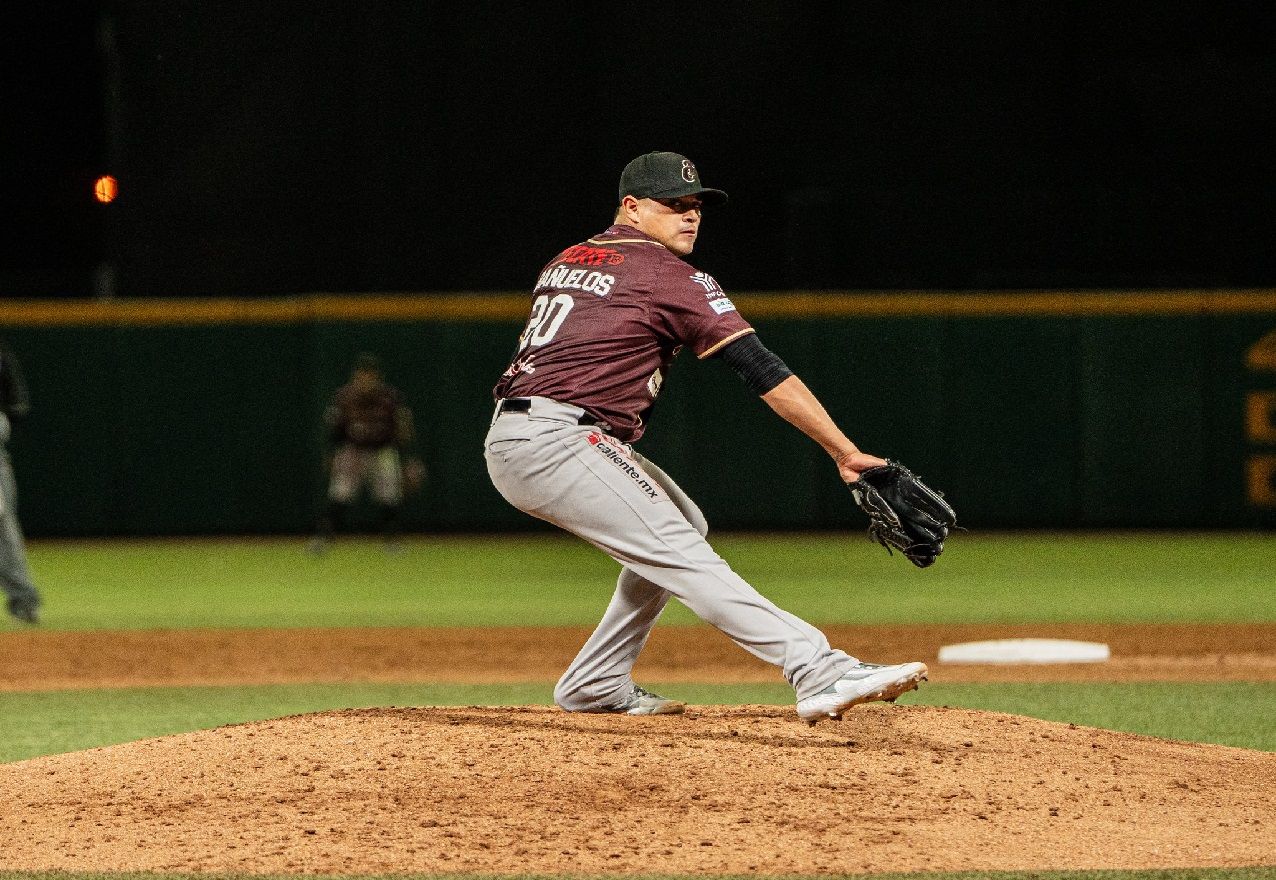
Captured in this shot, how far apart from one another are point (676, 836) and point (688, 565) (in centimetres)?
79

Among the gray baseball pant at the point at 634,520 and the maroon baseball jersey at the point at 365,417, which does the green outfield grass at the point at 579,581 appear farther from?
the gray baseball pant at the point at 634,520

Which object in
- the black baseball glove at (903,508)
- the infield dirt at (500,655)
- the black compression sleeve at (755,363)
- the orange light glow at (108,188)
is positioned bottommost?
the infield dirt at (500,655)

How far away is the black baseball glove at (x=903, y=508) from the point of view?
4941mm

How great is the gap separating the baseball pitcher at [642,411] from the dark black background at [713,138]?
13229 millimetres

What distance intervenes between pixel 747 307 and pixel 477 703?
32.5 feet

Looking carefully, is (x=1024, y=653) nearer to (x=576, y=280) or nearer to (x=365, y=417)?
(x=576, y=280)

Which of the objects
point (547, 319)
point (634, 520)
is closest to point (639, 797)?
point (634, 520)

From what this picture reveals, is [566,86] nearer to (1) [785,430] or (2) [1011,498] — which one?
(1) [785,430]

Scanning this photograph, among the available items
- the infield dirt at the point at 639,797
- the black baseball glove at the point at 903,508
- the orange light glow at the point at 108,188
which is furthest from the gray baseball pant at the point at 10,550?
the orange light glow at the point at 108,188

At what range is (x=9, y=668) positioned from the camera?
29.9 feet

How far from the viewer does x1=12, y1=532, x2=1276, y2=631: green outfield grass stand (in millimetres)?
11336

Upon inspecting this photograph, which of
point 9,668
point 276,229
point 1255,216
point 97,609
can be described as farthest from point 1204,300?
point 9,668

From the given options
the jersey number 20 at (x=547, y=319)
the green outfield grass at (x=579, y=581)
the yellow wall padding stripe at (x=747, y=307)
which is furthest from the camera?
the yellow wall padding stripe at (x=747, y=307)

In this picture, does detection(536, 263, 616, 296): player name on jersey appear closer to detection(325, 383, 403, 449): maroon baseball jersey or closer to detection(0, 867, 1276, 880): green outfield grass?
detection(0, 867, 1276, 880): green outfield grass
